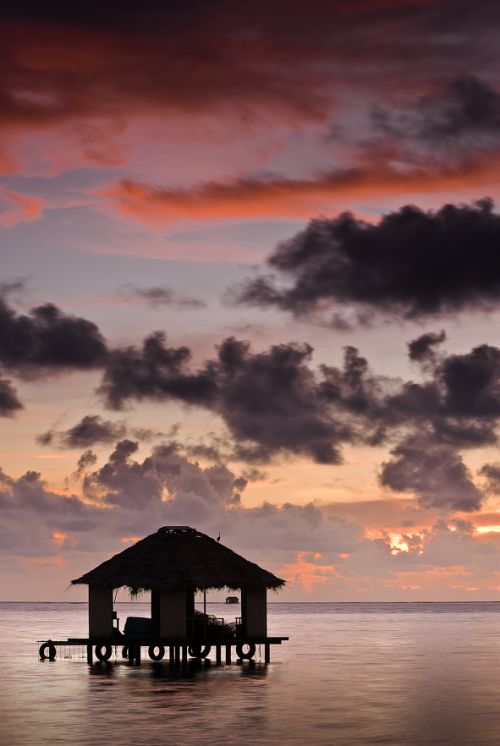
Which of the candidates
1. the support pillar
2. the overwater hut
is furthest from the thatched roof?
the support pillar

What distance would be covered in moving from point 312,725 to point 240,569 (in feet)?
66.9

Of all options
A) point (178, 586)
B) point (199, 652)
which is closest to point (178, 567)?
point (178, 586)

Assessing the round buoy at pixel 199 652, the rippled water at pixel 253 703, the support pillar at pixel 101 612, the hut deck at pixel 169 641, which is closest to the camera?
the rippled water at pixel 253 703

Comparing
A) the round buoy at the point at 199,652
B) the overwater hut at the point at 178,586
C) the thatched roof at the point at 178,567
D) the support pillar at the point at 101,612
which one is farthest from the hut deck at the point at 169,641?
the round buoy at the point at 199,652

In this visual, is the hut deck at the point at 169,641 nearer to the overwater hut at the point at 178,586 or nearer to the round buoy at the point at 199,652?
the overwater hut at the point at 178,586

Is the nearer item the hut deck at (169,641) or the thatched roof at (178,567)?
the hut deck at (169,641)

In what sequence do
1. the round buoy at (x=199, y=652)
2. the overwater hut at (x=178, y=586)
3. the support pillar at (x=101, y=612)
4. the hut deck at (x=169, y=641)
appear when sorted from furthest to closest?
the round buoy at (x=199, y=652) < the support pillar at (x=101, y=612) < the overwater hut at (x=178, y=586) < the hut deck at (x=169, y=641)

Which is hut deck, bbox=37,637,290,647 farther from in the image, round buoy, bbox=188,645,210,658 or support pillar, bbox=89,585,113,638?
round buoy, bbox=188,645,210,658

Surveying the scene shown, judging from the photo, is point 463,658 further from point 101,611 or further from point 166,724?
point 166,724

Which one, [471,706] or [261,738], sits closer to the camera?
[261,738]

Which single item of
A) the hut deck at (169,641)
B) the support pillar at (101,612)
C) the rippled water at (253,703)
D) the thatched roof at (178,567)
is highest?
the thatched roof at (178,567)

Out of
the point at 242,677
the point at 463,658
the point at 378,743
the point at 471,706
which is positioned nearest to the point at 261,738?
the point at 378,743

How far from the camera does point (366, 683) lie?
65000mm

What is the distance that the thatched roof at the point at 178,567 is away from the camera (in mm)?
62812
